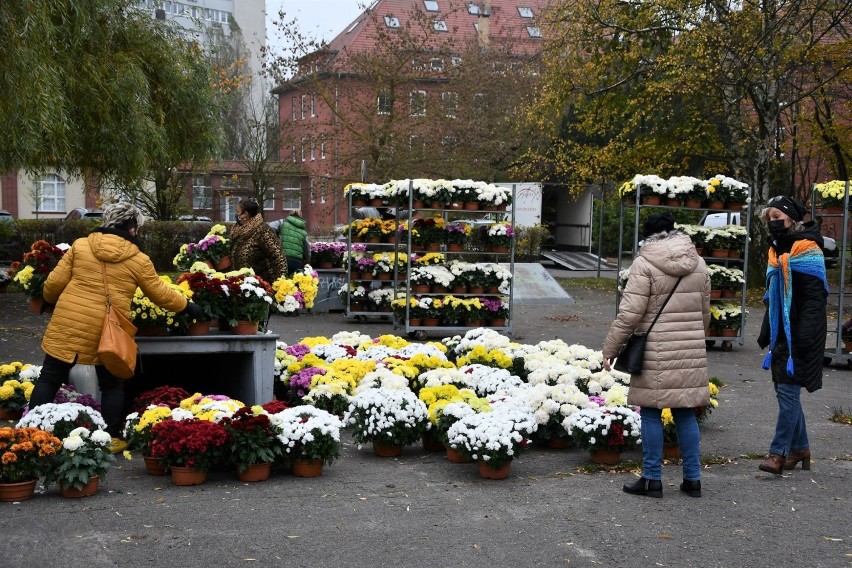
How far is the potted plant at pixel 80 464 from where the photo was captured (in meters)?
6.23

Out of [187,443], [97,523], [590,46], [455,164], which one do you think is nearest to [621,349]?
[187,443]

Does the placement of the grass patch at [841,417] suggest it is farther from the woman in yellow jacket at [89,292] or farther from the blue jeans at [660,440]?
the woman in yellow jacket at [89,292]

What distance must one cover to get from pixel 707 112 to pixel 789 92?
2.72 m

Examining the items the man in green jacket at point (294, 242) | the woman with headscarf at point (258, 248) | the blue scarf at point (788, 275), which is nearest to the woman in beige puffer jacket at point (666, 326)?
the blue scarf at point (788, 275)

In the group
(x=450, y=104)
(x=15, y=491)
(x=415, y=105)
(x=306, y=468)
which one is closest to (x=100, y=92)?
(x=306, y=468)

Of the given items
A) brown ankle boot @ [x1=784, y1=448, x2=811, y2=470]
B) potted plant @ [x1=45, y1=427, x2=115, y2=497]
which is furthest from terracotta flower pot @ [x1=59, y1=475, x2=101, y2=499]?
brown ankle boot @ [x1=784, y1=448, x2=811, y2=470]

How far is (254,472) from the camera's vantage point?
22.5 feet

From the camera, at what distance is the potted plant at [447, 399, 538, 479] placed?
7000 millimetres

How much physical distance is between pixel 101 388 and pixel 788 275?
5234 mm

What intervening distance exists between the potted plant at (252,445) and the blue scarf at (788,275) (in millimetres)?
3545

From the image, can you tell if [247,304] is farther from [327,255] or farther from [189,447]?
[327,255]

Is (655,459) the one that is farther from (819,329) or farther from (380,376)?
(380,376)

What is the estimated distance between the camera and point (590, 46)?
25234 mm

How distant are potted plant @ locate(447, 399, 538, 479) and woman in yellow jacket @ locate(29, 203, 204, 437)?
2.39 m
